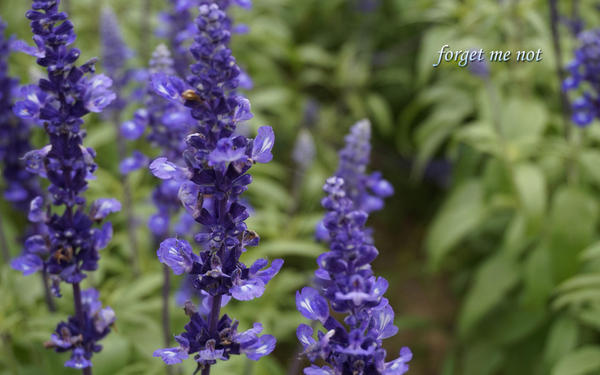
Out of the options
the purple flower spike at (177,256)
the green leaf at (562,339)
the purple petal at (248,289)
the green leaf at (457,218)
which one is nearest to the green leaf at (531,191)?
the green leaf at (457,218)

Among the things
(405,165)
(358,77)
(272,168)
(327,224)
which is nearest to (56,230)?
(327,224)

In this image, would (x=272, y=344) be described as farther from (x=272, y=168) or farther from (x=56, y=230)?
(x=272, y=168)

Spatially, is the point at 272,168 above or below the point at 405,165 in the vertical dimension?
below

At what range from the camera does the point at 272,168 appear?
4969 mm

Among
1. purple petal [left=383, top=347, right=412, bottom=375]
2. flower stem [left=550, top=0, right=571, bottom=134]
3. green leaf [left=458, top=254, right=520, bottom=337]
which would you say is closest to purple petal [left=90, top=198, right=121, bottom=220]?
purple petal [left=383, top=347, right=412, bottom=375]

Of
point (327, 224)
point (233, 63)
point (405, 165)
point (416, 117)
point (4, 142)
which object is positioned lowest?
point (327, 224)

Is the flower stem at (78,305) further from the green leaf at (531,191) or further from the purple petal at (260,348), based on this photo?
the green leaf at (531,191)

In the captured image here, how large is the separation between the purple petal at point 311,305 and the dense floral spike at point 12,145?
207cm

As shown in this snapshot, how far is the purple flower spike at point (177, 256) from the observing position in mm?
1839

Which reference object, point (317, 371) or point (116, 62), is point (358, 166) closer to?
point (317, 371)

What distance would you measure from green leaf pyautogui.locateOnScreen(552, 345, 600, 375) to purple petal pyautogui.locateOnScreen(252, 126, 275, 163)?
236 cm

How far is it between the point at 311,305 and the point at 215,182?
429mm

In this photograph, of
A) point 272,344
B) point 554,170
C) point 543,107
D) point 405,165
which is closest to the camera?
point 272,344

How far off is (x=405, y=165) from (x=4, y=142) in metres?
4.59
